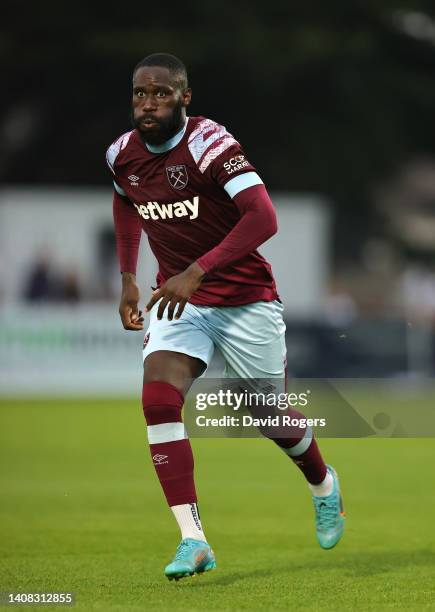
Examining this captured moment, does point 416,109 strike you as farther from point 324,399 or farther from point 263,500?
point 324,399

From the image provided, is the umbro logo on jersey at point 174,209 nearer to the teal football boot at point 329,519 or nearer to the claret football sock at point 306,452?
the claret football sock at point 306,452

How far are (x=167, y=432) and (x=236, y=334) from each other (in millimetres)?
686

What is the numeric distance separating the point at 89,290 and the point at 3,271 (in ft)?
5.90

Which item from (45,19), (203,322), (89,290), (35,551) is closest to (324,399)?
(203,322)

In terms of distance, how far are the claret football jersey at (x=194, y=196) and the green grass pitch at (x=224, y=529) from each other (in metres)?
1.17

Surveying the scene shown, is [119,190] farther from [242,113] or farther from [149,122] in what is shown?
[242,113]

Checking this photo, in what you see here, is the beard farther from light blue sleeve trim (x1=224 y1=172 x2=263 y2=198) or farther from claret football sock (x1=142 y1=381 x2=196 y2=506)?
claret football sock (x1=142 y1=381 x2=196 y2=506)

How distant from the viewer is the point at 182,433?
6.72 meters

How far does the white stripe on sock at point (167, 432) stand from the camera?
670 cm

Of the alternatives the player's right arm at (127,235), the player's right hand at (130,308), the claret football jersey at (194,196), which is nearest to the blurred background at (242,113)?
the player's right arm at (127,235)

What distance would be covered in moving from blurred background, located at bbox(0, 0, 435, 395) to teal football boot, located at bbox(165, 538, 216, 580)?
18.1 m

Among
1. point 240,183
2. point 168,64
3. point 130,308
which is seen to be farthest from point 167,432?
point 168,64

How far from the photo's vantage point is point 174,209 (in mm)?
6961

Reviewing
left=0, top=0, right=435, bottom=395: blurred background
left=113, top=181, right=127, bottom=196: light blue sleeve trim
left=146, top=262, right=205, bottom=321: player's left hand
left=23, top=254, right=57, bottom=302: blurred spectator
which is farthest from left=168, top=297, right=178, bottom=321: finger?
left=0, top=0, right=435, bottom=395: blurred background
